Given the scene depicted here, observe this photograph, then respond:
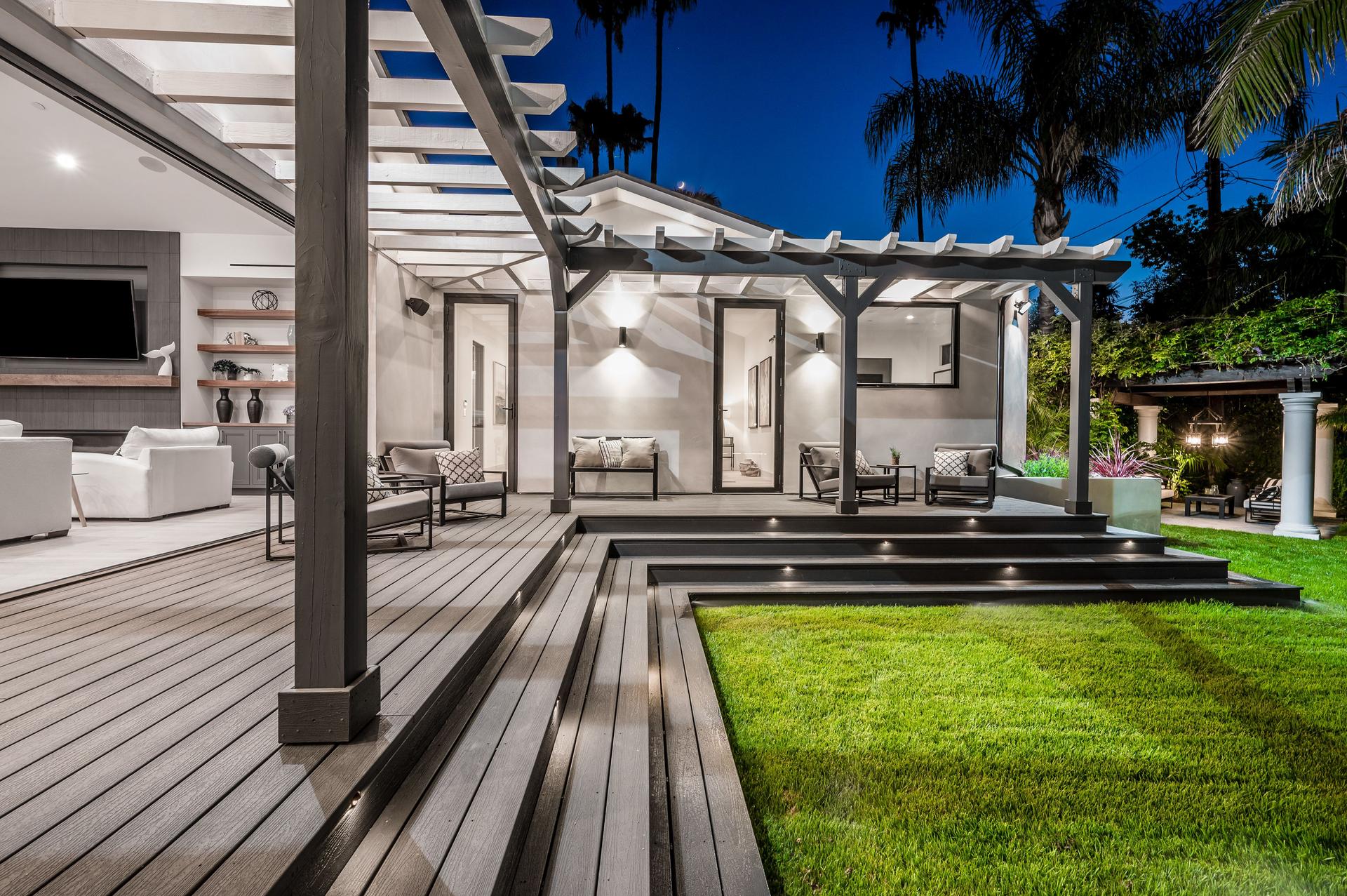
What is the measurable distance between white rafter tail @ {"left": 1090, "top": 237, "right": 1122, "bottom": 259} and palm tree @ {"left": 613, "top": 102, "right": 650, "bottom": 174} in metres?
13.4

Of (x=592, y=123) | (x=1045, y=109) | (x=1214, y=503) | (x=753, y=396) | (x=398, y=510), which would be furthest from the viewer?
(x=592, y=123)

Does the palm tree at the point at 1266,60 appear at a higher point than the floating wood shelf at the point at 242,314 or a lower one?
higher

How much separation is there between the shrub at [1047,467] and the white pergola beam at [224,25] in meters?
7.39

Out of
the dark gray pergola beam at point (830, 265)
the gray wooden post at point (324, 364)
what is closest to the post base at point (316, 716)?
the gray wooden post at point (324, 364)

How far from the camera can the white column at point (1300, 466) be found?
768 centimetres

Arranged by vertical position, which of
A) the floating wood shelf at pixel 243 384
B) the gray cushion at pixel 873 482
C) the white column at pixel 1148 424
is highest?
the floating wood shelf at pixel 243 384

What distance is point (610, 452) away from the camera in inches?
300

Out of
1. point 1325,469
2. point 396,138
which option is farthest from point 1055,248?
point 1325,469

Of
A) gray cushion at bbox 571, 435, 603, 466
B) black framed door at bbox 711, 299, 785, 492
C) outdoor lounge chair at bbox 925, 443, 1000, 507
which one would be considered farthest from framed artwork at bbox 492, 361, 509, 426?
outdoor lounge chair at bbox 925, 443, 1000, 507

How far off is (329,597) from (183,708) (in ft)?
2.43

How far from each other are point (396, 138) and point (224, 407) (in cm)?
564

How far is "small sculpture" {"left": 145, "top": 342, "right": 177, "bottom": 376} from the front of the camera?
7504 millimetres

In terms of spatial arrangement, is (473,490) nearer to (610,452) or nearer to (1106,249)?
(610,452)

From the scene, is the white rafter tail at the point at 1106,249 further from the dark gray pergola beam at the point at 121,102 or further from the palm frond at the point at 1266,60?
the dark gray pergola beam at the point at 121,102
